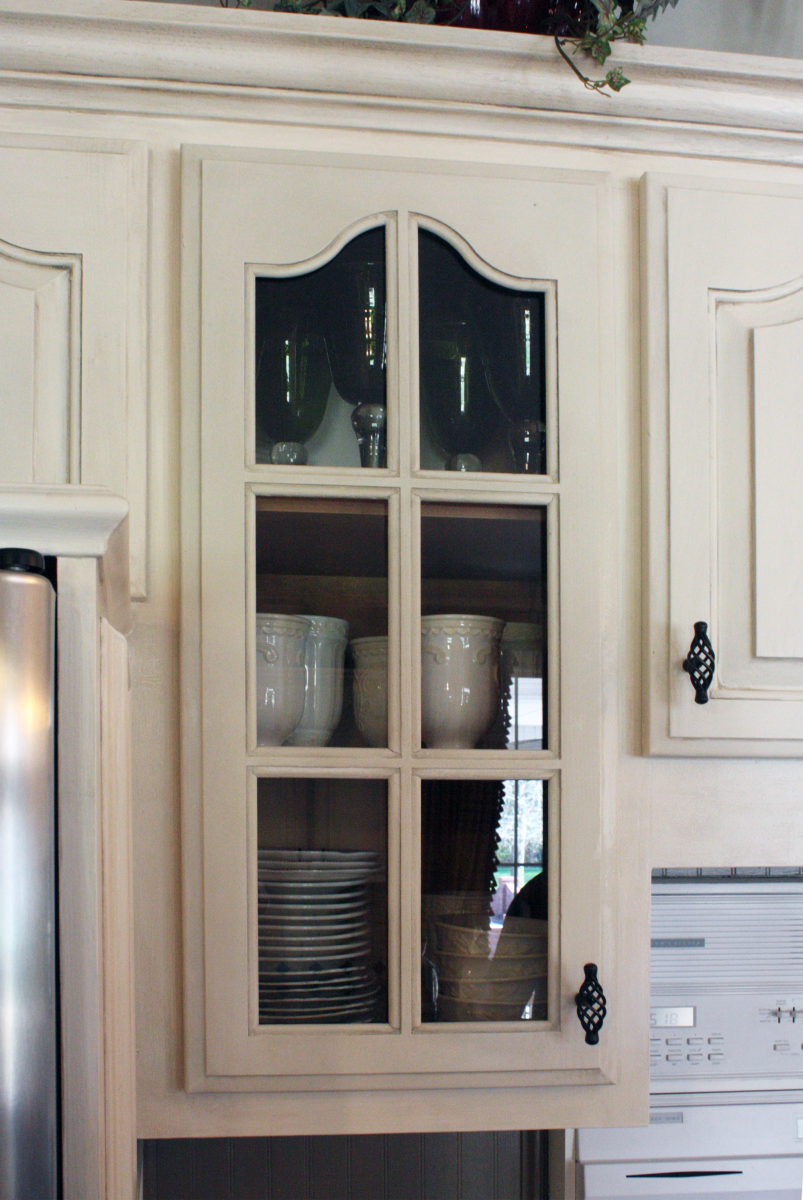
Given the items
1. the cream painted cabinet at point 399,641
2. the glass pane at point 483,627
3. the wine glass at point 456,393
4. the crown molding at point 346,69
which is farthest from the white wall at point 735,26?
the glass pane at point 483,627

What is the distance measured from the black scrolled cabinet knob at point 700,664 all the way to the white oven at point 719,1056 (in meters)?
0.33

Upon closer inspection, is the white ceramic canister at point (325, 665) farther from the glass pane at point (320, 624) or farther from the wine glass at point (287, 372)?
the wine glass at point (287, 372)

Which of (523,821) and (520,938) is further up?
(523,821)

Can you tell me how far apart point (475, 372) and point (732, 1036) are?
839 millimetres

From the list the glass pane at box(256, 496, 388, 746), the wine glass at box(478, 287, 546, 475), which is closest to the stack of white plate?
the glass pane at box(256, 496, 388, 746)

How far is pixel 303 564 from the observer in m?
0.99

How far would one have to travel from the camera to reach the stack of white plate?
97cm

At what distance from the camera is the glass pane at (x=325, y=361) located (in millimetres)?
1000

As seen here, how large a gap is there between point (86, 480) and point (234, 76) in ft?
1.41

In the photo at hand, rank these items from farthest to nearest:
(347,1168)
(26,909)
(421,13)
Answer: (347,1168)
(421,13)
(26,909)

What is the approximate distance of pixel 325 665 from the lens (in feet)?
3.25

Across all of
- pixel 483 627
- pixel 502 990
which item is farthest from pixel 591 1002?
pixel 483 627

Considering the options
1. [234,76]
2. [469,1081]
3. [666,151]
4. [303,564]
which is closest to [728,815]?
[469,1081]

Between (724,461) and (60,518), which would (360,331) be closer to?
(724,461)
